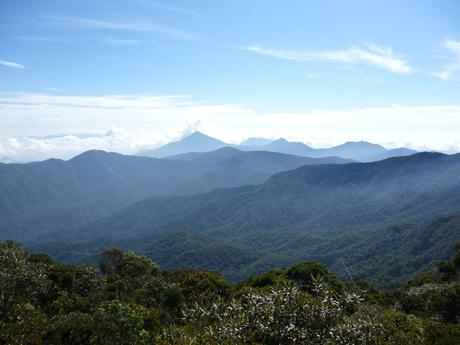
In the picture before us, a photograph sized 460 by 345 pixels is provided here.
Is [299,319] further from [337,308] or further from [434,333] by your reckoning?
[434,333]

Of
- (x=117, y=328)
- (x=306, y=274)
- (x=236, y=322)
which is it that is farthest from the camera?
(x=306, y=274)

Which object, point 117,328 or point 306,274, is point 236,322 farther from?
point 306,274

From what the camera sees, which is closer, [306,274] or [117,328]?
[117,328]

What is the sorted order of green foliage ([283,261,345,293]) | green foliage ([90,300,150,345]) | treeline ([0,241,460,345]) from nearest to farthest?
1. treeline ([0,241,460,345])
2. green foliage ([90,300,150,345])
3. green foliage ([283,261,345,293])

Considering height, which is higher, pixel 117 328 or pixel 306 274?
pixel 117 328

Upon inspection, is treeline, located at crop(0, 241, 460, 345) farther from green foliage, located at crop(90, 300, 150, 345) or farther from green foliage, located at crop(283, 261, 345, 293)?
green foliage, located at crop(283, 261, 345, 293)

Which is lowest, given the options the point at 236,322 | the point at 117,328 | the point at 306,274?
the point at 306,274

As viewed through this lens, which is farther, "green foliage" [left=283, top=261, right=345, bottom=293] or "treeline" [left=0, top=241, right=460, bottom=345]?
"green foliage" [left=283, top=261, right=345, bottom=293]

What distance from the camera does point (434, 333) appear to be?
2120 cm

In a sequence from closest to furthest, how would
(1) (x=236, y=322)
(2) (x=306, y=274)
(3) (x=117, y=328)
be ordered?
(1) (x=236, y=322), (3) (x=117, y=328), (2) (x=306, y=274)

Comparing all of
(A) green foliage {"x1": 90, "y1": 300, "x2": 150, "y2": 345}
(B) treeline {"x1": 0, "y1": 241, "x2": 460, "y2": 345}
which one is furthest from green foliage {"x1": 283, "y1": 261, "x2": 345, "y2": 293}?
(A) green foliage {"x1": 90, "y1": 300, "x2": 150, "y2": 345}

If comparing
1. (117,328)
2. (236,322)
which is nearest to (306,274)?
(236,322)

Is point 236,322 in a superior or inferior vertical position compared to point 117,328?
superior

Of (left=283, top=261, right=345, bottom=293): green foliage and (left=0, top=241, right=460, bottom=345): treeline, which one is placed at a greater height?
(left=0, top=241, right=460, bottom=345): treeline
